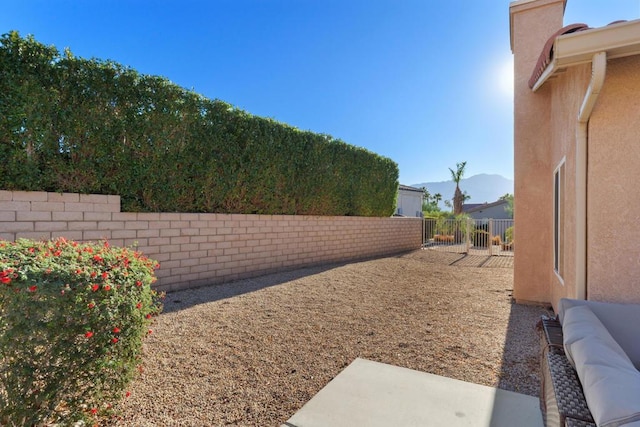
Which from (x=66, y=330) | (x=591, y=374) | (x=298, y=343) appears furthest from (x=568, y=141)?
(x=66, y=330)

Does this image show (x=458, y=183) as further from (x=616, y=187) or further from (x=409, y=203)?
(x=616, y=187)

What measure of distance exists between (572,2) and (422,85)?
4642 millimetres

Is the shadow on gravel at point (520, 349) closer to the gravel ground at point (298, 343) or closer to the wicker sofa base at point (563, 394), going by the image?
the gravel ground at point (298, 343)

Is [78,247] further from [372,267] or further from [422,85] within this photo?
[422,85]

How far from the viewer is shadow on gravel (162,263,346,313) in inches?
204

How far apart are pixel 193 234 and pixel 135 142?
2.04 metres

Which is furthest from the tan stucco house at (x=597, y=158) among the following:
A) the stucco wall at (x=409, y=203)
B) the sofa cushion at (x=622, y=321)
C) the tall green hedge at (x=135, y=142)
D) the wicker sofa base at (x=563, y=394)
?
the stucco wall at (x=409, y=203)

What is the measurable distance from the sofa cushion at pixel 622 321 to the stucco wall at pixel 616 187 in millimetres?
452

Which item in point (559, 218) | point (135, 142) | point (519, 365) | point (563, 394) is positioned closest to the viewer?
point (563, 394)

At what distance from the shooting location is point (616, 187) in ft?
9.60

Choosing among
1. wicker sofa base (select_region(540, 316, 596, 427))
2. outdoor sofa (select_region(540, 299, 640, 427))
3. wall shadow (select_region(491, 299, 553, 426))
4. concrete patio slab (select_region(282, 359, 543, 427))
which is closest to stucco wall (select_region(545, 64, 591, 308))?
wall shadow (select_region(491, 299, 553, 426))

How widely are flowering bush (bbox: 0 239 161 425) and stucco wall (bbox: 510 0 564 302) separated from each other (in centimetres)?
610

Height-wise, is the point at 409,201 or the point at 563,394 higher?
the point at 409,201

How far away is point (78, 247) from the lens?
88.0 inches
